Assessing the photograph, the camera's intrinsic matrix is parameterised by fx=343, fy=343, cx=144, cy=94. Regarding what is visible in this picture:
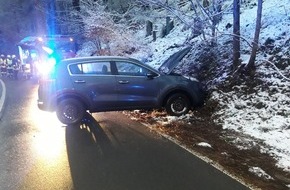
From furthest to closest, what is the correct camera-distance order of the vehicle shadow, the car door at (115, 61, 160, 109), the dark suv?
1. the car door at (115, 61, 160, 109)
2. the dark suv
3. the vehicle shadow

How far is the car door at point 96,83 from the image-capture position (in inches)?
372

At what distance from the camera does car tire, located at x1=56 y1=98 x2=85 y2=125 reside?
9.45 meters

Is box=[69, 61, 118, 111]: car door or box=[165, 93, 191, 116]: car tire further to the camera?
box=[165, 93, 191, 116]: car tire

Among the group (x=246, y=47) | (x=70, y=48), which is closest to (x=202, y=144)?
Answer: (x=246, y=47)

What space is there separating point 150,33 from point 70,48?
536 cm

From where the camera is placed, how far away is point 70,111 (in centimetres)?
951

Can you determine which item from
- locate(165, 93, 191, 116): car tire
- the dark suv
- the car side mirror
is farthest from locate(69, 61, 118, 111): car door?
locate(165, 93, 191, 116): car tire

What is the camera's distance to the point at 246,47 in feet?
40.0

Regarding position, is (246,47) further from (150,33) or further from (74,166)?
(150,33)

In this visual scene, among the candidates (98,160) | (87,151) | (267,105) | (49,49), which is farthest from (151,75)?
(49,49)

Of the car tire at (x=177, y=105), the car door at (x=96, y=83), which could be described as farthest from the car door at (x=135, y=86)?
the car tire at (x=177, y=105)

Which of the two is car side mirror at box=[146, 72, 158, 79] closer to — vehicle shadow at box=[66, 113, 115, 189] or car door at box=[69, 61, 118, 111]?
car door at box=[69, 61, 118, 111]

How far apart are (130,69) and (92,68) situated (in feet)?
3.53

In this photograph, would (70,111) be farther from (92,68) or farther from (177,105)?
(177,105)
